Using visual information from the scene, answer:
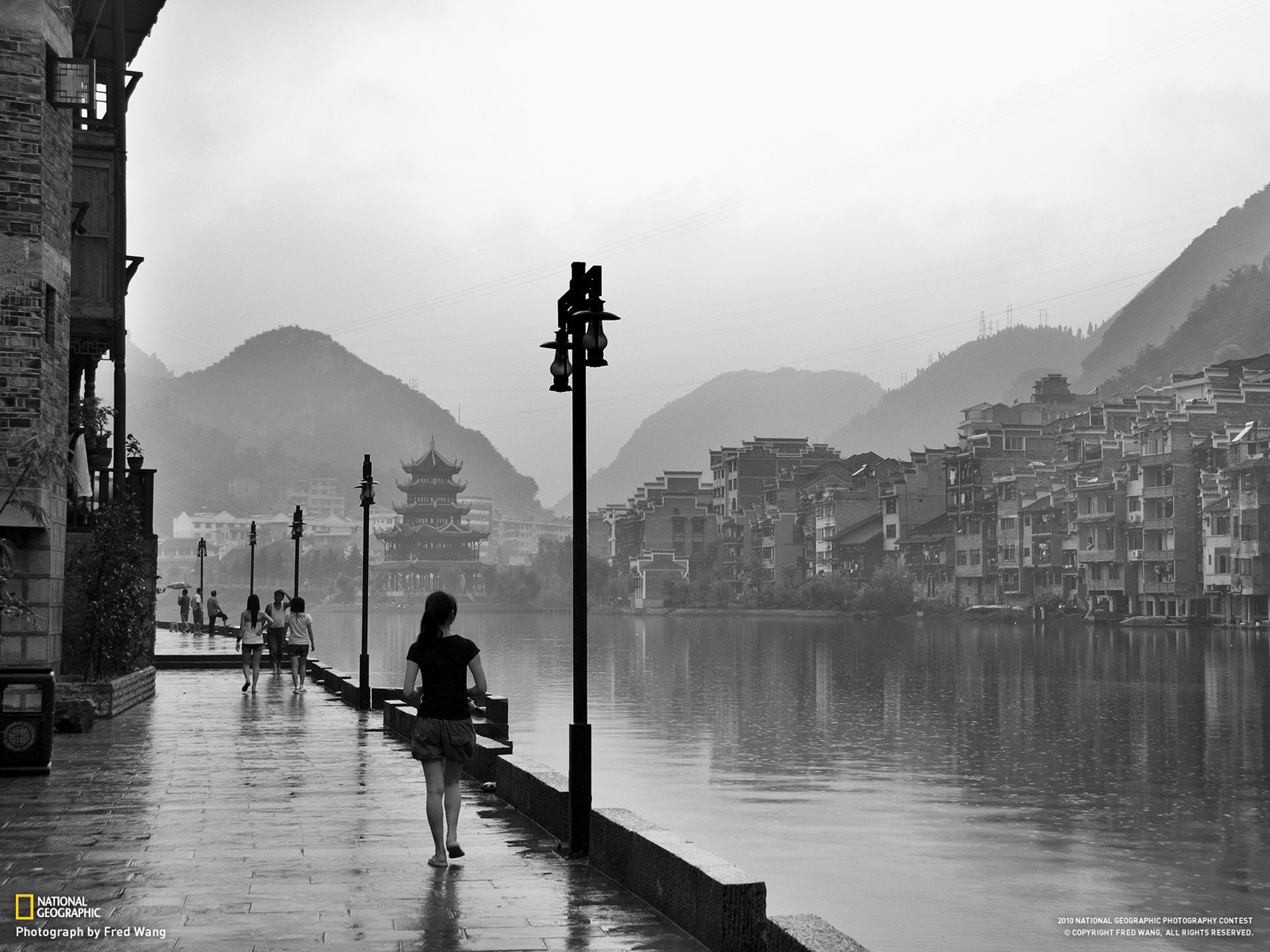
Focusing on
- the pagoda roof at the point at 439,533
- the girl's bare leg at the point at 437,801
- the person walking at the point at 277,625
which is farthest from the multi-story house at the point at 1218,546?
the pagoda roof at the point at 439,533

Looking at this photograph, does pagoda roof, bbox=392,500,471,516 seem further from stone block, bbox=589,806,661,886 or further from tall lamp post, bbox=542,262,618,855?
stone block, bbox=589,806,661,886

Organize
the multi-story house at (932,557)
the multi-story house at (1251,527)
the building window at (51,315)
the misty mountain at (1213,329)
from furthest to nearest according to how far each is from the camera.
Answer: the misty mountain at (1213,329)
the multi-story house at (932,557)
the multi-story house at (1251,527)
the building window at (51,315)

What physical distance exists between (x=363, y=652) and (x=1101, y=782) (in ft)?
45.7

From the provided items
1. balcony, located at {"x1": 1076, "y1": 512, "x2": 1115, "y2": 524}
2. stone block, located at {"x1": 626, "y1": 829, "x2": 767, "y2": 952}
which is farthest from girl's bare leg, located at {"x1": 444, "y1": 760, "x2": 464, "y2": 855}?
balcony, located at {"x1": 1076, "y1": 512, "x2": 1115, "y2": 524}

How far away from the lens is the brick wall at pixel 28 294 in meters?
19.3

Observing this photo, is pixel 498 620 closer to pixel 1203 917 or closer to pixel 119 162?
Result: pixel 119 162

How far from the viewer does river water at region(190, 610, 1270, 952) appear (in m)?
16.5

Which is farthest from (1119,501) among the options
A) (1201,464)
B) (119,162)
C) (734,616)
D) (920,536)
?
(119,162)

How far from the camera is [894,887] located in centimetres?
1694

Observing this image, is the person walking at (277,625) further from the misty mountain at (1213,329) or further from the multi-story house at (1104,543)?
the misty mountain at (1213,329)

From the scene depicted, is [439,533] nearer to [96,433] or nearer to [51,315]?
[96,433]

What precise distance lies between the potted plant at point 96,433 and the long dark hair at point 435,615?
49.6 feet

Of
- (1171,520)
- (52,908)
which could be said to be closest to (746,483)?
(1171,520)

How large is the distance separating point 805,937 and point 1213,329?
151 metres
